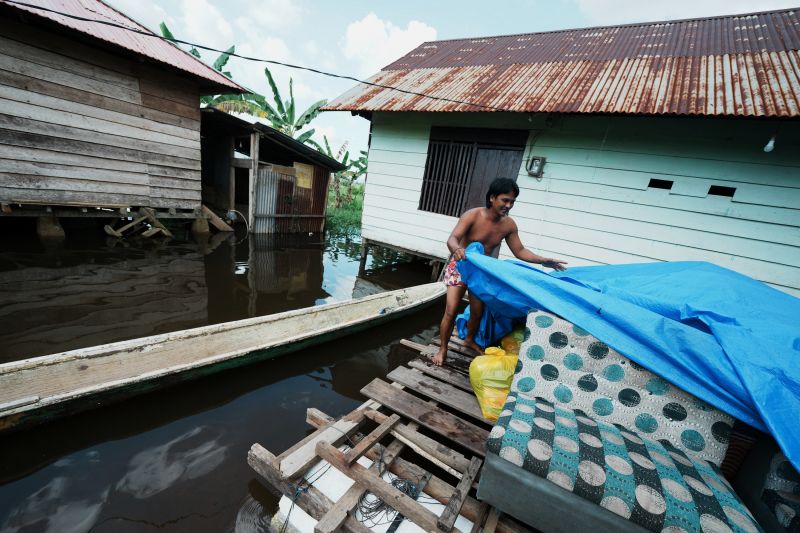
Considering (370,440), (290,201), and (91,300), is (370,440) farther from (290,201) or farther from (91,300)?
(290,201)

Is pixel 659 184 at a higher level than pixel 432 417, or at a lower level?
higher

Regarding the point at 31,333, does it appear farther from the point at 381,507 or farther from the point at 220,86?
the point at 220,86

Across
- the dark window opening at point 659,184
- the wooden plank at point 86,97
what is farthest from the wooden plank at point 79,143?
the dark window opening at point 659,184

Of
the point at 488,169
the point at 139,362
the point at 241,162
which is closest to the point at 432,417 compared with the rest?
the point at 139,362

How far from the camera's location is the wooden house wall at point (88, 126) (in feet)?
19.0

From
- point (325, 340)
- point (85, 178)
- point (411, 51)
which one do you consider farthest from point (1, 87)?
point (411, 51)

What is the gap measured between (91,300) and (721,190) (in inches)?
408

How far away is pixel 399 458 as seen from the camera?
220 cm

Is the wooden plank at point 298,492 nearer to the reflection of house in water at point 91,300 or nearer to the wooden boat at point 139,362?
the wooden boat at point 139,362

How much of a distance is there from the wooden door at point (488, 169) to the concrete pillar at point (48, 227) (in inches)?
376

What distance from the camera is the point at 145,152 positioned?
25.0ft

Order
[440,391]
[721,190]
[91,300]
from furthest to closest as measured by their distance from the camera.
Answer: [721,190], [91,300], [440,391]

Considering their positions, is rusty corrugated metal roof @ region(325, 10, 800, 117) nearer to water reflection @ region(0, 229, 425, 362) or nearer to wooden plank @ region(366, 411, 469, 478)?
water reflection @ region(0, 229, 425, 362)

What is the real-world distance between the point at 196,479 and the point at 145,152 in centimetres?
852
